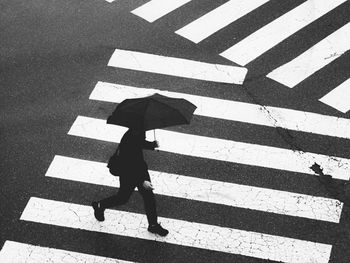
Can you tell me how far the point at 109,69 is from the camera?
11.5 meters

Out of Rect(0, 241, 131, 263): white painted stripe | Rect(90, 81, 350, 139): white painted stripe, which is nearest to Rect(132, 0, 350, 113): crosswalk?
Rect(90, 81, 350, 139): white painted stripe

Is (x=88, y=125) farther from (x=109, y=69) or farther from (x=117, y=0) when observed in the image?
(x=117, y=0)

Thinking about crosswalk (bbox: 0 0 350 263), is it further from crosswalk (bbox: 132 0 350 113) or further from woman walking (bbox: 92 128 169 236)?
woman walking (bbox: 92 128 169 236)

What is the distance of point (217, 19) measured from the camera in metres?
12.6

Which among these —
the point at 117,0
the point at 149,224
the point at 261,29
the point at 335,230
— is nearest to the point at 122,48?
the point at 117,0

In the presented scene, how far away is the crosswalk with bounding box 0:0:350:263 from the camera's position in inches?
341

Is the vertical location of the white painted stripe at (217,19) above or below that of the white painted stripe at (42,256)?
above

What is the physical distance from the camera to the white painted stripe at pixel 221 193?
9.12 metres

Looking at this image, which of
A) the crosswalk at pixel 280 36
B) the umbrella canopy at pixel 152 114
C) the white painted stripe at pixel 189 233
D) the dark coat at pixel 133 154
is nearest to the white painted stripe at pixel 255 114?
the crosswalk at pixel 280 36

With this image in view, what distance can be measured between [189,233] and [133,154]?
1675 millimetres

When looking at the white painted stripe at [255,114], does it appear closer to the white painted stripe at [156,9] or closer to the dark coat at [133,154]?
the white painted stripe at [156,9]

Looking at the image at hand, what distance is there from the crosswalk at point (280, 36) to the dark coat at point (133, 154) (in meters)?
4.10

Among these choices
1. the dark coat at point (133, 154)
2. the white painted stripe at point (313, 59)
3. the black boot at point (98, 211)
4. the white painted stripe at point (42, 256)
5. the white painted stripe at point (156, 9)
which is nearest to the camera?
the dark coat at point (133, 154)

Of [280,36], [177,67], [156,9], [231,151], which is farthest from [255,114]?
[156,9]
